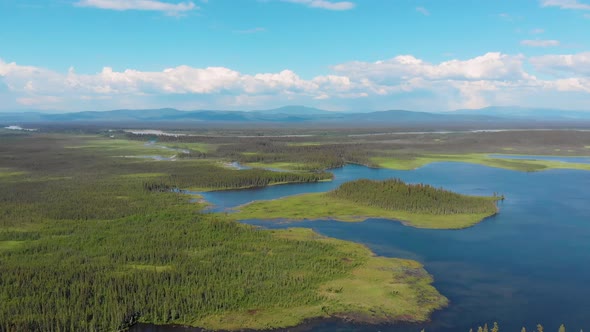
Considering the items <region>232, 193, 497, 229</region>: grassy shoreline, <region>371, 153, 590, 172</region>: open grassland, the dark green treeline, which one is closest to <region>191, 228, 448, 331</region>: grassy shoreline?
<region>232, 193, 497, 229</region>: grassy shoreline

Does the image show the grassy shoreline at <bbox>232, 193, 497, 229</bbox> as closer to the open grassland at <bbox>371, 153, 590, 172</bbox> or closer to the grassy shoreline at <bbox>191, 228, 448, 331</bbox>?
the grassy shoreline at <bbox>191, 228, 448, 331</bbox>

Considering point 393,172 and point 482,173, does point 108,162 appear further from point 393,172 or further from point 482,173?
point 482,173

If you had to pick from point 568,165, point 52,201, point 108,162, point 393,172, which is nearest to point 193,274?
point 52,201

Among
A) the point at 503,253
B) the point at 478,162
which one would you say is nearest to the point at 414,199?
the point at 503,253

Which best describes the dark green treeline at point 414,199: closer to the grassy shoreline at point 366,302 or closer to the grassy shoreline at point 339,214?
the grassy shoreline at point 339,214

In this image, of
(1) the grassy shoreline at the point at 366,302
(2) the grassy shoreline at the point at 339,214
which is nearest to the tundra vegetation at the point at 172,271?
(1) the grassy shoreline at the point at 366,302

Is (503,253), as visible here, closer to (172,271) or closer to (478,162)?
(172,271)
